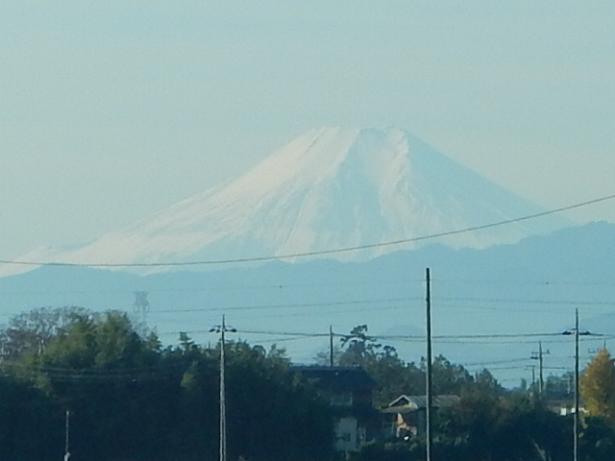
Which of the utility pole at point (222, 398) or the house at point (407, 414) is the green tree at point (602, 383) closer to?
the house at point (407, 414)

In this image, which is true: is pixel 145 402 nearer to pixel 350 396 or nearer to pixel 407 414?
pixel 350 396

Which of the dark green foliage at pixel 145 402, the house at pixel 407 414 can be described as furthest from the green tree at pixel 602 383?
the dark green foliage at pixel 145 402

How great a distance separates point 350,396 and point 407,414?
2362mm

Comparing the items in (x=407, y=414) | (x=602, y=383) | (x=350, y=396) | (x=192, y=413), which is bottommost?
(x=192, y=413)

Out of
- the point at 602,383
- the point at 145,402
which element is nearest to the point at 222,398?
the point at 145,402

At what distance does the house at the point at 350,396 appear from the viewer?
7669 centimetres

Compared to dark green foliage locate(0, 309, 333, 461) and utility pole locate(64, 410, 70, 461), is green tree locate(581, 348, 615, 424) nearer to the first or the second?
dark green foliage locate(0, 309, 333, 461)

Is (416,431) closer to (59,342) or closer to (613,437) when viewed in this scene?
(613,437)

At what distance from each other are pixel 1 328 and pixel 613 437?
32270 mm

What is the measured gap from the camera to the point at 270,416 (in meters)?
68.0

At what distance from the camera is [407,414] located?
269 feet

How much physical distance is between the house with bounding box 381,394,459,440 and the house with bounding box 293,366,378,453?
81cm

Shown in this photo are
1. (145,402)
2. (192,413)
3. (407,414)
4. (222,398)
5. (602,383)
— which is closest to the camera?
(222,398)

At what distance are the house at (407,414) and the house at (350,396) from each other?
0.81 metres
